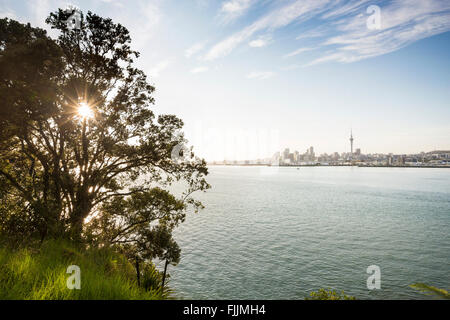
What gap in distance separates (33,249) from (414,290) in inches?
1159

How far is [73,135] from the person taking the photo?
49.8 ft

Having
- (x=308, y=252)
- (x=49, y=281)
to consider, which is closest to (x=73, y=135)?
(x=49, y=281)

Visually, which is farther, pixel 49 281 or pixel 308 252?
pixel 308 252

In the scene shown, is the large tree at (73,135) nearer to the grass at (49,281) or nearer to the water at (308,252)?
the grass at (49,281)

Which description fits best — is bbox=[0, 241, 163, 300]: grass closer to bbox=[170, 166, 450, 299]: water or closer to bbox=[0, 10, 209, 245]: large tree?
bbox=[0, 10, 209, 245]: large tree

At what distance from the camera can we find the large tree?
11.7 metres

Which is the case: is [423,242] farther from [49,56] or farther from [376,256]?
[49,56]

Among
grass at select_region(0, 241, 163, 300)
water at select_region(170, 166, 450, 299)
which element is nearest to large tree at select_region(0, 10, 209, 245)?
grass at select_region(0, 241, 163, 300)

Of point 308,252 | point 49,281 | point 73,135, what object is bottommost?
point 308,252

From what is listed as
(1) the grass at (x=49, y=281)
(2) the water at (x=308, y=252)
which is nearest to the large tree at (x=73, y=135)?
(1) the grass at (x=49, y=281)

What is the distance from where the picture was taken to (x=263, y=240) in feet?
125

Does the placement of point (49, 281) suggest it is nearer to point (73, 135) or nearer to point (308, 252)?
point (73, 135)

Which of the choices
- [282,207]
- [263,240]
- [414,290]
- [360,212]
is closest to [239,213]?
[282,207]

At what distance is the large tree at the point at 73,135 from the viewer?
11.7 m
